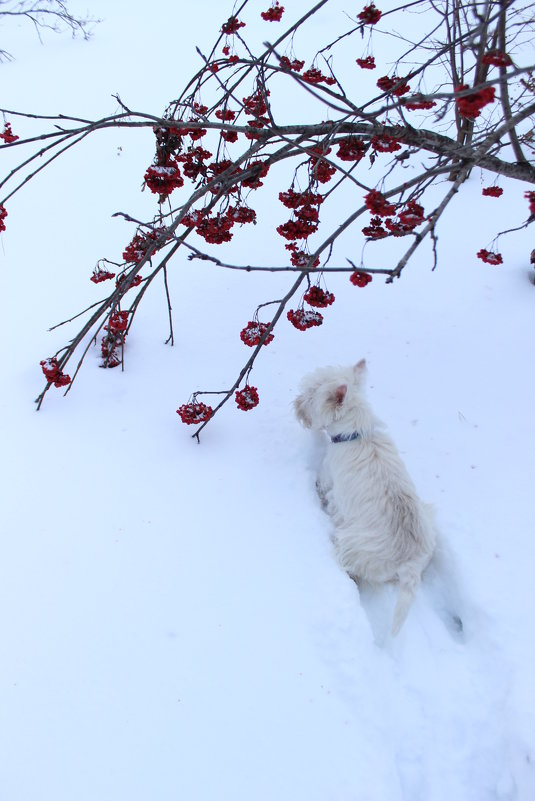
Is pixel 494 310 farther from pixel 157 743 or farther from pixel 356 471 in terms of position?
pixel 157 743

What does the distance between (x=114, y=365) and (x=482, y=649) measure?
9.30 ft

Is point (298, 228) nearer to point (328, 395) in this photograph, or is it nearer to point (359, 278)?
point (359, 278)

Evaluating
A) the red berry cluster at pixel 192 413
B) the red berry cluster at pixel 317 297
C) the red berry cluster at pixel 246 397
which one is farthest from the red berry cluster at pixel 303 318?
the red berry cluster at pixel 192 413

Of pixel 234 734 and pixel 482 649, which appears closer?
pixel 234 734

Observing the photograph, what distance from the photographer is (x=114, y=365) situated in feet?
12.0

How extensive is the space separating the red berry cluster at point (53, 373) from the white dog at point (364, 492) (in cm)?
139

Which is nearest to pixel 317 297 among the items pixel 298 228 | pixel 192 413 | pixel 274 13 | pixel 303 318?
pixel 303 318

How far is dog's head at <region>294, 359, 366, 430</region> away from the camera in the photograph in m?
2.88

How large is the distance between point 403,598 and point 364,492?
55 centimetres

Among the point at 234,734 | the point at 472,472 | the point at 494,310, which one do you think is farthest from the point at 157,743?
the point at 494,310

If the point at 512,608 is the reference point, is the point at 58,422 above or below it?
above

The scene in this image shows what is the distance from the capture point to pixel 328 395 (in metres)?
2.87

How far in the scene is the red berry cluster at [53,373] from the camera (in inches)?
116

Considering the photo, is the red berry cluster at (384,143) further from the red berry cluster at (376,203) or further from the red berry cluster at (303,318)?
the red berry cluster at (303,318)
